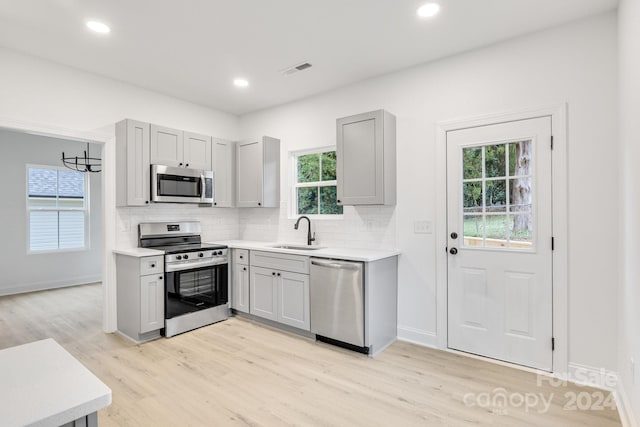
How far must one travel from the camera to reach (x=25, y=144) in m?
5.64

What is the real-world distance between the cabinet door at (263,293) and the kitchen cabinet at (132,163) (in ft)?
4.89

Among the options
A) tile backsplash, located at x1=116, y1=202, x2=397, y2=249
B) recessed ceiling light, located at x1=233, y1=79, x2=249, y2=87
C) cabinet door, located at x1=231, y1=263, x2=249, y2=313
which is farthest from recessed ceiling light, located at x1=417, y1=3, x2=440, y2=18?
cabinet door, located at x1=231, y1=263, x2=249, y2=313

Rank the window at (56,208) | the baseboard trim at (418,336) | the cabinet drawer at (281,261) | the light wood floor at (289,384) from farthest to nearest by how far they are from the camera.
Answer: the window at (56,208)
the cabinet drawer at (281,261)
the baseboard trim at (418,336)
the light wood floor at (289,384)

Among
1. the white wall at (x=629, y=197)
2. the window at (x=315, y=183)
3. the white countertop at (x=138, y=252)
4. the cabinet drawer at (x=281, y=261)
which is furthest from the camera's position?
the window at (x=315, y=183)

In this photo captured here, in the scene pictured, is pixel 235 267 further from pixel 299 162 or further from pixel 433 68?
pixel 433 68

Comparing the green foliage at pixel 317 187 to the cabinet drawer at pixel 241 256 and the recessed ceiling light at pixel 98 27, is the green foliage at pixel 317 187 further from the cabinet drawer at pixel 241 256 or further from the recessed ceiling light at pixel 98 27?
the recessed ceiling light at pixel 98 27

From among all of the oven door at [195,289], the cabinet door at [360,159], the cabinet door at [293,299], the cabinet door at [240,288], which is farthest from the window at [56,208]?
the cabinet door at [360,159]

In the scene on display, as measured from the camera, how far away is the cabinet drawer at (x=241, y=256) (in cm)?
411

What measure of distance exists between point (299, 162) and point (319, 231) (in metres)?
1.02

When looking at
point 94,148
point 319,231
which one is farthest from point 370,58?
point 94,148

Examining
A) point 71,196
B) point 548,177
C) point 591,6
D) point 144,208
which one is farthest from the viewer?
point 71,196

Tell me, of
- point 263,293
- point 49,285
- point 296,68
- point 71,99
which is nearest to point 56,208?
point 49,285

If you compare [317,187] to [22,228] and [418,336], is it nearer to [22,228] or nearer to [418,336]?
[418,336]

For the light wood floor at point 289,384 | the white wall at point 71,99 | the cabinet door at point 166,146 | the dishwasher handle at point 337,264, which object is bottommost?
the light wood floor at point 289,384
